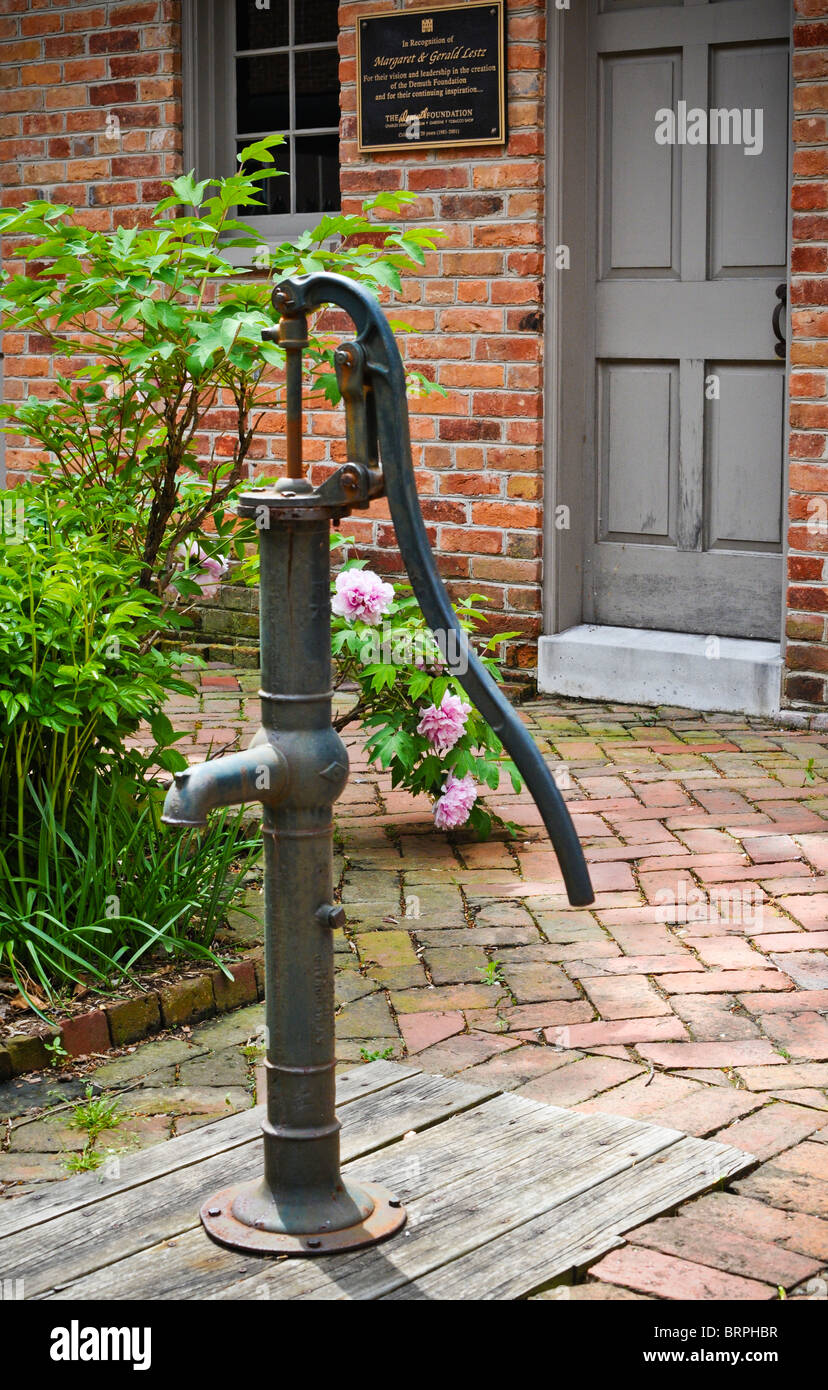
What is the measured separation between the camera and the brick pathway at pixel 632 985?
2502 millimetres

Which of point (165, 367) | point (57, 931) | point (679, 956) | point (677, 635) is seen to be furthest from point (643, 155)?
point (57, 931)

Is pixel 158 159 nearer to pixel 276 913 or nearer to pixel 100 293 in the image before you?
pixel 100 293

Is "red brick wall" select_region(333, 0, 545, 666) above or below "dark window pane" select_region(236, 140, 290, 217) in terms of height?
below

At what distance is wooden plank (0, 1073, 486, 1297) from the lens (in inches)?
81.7

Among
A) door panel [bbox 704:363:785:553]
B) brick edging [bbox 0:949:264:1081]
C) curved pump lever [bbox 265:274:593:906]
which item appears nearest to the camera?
curved pump lever [bbox 265:274:593:906]

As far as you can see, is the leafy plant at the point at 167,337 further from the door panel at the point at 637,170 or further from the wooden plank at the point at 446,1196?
the door panel at the point at 637,170

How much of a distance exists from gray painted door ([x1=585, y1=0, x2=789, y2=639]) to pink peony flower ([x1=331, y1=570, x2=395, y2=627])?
212 cm

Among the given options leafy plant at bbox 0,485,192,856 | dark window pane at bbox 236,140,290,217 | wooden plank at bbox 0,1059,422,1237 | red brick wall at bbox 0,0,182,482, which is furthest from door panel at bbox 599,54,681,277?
wooden plank at bbox 0,1059,422,1237

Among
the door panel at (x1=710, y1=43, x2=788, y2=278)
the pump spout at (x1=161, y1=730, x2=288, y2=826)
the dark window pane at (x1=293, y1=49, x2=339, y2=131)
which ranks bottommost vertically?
the pump spout at (x1=161, y1=730, x2=288, y2=826)

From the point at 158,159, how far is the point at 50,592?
4454 mm

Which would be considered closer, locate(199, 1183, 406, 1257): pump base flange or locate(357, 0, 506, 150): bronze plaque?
locate(199, 1183, 406, 1257): pump base flange

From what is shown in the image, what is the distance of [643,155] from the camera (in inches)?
245

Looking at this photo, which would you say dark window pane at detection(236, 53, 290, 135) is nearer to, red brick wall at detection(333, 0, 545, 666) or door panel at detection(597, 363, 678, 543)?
red brick wall at detection(333, 0, 545, 666)

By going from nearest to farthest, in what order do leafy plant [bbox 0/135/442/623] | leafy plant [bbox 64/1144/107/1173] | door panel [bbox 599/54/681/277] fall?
leafy plant [bbox 64/1144/107/1173] < leafy plant [bbox 0/135/442/623] < door panel [bbox 599/54/681/277]
